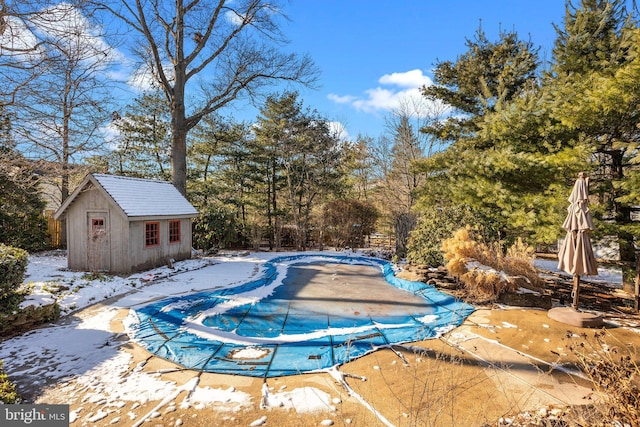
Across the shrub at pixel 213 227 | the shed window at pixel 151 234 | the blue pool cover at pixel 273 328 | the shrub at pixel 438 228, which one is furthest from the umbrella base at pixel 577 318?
the shrub at pixel 213 227

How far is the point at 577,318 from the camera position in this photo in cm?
537

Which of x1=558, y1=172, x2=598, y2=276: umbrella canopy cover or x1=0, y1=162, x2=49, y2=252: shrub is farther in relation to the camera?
x1=0, y1=162, x2=49, y2=252: shrub

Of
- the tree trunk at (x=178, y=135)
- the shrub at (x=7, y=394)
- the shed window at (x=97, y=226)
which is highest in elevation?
the tree trunk at (x=178, y=135)

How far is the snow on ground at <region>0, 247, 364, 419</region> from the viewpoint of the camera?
3273 millimetres

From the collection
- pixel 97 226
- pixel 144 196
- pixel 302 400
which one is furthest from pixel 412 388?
pixel 144 196

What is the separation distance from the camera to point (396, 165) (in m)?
17.2

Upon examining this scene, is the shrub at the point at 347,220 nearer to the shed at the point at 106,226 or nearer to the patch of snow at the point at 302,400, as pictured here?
the shed at the point at 106,226

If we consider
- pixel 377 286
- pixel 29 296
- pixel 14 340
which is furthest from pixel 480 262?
pixel 29 296

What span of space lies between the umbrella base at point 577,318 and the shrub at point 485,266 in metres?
1.05

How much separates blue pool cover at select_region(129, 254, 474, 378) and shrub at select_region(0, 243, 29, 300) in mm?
1941

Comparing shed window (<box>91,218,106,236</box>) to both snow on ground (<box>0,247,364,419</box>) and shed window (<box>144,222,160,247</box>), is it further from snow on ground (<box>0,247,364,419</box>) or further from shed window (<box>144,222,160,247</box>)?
snow on ground (<box>0,247,364,419</box>)

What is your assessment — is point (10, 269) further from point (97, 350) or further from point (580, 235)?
point (580, 235)

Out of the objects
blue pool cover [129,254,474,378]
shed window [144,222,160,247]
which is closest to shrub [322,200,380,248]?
shed window [144,222,160,247]

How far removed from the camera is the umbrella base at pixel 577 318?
530 centimetres
